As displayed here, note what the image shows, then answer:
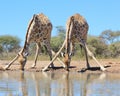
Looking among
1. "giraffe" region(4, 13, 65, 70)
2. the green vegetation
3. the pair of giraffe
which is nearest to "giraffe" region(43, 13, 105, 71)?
the pair of giraffe

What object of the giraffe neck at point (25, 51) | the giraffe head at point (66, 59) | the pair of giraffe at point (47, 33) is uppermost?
the pair of giraffe at point (47, 33)

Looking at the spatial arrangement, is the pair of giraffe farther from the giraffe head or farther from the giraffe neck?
the giraffe head

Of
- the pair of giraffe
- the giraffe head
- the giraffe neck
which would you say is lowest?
the giraffe head

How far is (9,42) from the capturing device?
6338cm

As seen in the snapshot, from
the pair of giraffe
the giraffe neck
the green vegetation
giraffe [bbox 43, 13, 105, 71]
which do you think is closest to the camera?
giraffe [bbox 43, 13, 105, 71]

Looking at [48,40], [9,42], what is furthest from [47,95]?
[9,42]

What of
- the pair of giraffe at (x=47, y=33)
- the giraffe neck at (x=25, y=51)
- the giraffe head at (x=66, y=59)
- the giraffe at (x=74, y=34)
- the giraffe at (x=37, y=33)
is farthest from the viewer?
the giraffe at (x=37, y=33)

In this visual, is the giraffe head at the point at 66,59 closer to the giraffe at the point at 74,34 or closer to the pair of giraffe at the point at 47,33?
the giraffe at the point at 74,34

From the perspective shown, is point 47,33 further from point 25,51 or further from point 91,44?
point 91,44

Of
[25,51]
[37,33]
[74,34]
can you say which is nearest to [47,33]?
[37,33]

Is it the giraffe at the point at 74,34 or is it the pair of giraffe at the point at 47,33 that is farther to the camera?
the pair of giraffe at the point at 47,33

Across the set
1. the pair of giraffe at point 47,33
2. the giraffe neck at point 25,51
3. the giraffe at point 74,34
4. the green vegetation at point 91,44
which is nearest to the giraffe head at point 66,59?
the giraffe at point 74,34

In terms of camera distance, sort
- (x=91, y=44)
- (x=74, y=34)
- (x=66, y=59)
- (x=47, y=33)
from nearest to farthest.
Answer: (x=66, y=59), (x=74, y=34), (x=47, y=33), (x=91, y=44)

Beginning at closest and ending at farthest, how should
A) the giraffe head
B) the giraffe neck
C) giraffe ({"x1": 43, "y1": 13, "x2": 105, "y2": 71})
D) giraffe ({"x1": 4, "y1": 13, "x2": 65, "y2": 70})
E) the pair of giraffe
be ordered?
the giraffe head
giraffe ({"x1": 43, "y1": 13, "x2": 105, "y2": 71})
the pair of giraffe
the giraffe neck
giraffe ({"x1": 4, "y1": 13, "x2": 65, "y2": 70})
